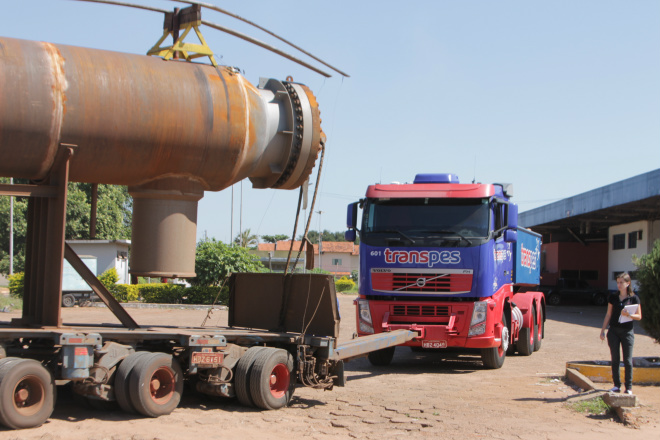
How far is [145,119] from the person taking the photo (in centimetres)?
827

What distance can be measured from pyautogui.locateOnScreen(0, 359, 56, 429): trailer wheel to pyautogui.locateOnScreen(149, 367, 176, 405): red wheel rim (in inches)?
42.2

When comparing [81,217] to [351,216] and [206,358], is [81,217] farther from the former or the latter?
[206,358]

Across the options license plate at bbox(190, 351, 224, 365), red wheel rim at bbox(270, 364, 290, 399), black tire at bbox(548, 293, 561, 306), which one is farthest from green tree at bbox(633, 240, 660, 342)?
black tire at bbox(548, 293, 561, 306)

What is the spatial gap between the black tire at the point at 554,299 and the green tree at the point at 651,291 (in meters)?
31.8

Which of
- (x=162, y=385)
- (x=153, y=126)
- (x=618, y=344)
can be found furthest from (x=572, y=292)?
(x=153, y=126)

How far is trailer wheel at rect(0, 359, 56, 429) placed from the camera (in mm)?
7055

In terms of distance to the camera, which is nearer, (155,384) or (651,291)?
(155,384)

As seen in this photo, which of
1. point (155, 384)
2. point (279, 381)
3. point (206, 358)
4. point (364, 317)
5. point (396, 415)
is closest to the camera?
point (155, 384)

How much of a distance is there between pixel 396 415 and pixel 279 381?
151 cm

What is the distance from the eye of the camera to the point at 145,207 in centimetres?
888

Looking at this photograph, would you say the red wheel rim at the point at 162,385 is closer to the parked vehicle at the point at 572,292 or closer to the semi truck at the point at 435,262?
the semi truck at the point at 435,262

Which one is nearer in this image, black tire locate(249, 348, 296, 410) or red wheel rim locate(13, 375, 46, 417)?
red wheel rim locate(13, 375, 46, 417)

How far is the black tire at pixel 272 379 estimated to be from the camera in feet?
29.0

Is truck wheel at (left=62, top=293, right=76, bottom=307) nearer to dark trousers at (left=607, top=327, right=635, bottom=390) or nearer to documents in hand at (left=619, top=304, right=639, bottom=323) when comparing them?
dark trousers at (left=607, top=327, right=635, bottom=390)
